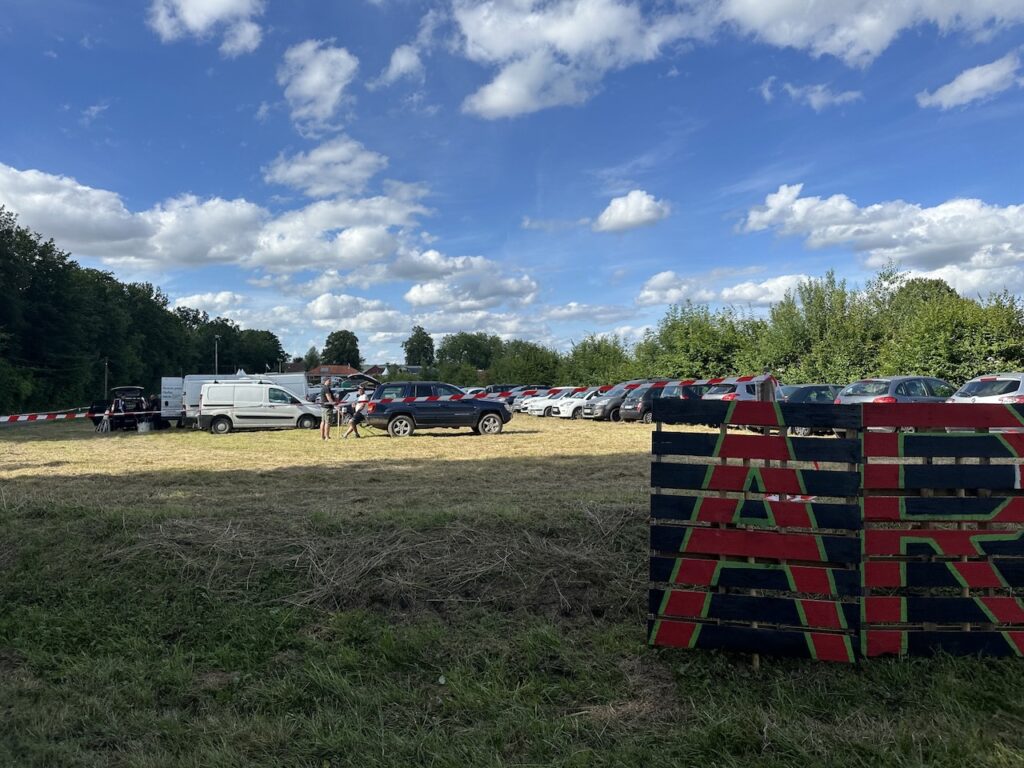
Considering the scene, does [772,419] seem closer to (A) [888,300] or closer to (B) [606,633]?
(B) [606,633]

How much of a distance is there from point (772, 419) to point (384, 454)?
1282cm

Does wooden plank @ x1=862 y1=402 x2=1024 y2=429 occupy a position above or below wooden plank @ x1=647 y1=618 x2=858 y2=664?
above

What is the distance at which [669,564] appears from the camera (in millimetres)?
4215

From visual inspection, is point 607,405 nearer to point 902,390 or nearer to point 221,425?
point 902,390

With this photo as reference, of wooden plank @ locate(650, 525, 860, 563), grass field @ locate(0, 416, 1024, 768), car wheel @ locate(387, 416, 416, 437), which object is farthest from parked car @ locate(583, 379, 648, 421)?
wooden plank @ locate(650, 525, 860, 563)

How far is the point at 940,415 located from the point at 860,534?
0.83m

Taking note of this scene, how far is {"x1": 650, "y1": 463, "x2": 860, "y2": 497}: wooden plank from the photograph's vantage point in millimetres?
4040

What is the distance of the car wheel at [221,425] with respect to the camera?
22.6 metres

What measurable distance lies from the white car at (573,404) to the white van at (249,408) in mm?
12332

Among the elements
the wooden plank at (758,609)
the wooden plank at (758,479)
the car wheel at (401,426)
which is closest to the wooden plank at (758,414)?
the wooden plank at (758,479)

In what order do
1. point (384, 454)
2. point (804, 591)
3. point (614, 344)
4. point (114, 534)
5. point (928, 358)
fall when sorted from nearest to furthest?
1. point (804, 591)
2. point (114, 534)
3. point (384, 454)
4. point (928, 358)
5. point (614, 344)

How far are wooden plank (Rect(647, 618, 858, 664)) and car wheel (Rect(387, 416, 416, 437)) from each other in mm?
17126

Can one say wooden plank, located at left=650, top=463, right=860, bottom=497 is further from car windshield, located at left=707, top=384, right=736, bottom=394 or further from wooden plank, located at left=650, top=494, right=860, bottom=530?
car windshield, located at left=707, top=384, right=736, bottom=394

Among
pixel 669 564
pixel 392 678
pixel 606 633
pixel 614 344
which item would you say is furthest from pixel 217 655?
pixel 614 344
